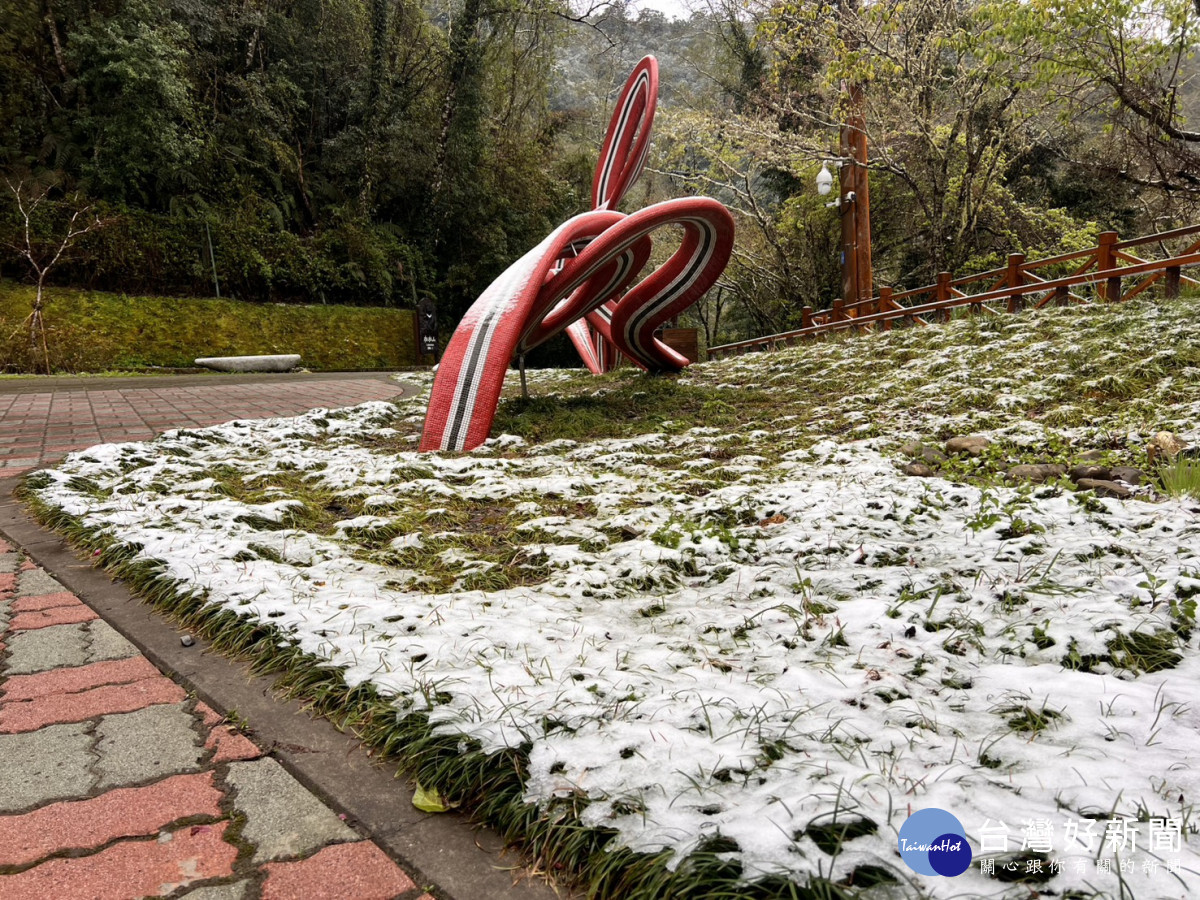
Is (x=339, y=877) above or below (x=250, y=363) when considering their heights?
below

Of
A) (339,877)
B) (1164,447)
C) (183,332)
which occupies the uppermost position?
(183,332)

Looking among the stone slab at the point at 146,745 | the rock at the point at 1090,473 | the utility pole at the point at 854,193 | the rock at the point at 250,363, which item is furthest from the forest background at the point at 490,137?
the stone slab at the point at 146,745

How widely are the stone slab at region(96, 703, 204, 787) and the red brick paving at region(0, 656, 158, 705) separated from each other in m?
0.25

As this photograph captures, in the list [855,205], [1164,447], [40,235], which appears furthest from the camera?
[40,235]

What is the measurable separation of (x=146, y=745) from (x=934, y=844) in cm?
184

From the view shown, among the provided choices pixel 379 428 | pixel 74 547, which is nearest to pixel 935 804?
pixel 74 547

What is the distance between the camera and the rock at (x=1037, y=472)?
355cm

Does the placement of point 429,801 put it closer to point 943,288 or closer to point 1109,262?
point 1109,262

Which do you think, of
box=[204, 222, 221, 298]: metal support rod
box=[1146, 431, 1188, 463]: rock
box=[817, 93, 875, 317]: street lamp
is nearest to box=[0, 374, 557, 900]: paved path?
box=[1146, 431, 1188, 463]: rock

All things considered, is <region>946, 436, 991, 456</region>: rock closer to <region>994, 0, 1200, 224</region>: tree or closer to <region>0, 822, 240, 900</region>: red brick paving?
<region>0, 822, 240, 900</region>: red brick paving

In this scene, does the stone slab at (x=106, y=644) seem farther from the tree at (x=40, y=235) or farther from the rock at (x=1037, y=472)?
the tree at (x=40, y=235)

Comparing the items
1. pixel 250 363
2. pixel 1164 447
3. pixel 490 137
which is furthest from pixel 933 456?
pixel 490 137

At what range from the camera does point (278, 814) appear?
4.82ft

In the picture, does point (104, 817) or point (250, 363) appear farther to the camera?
point (250, 363)
